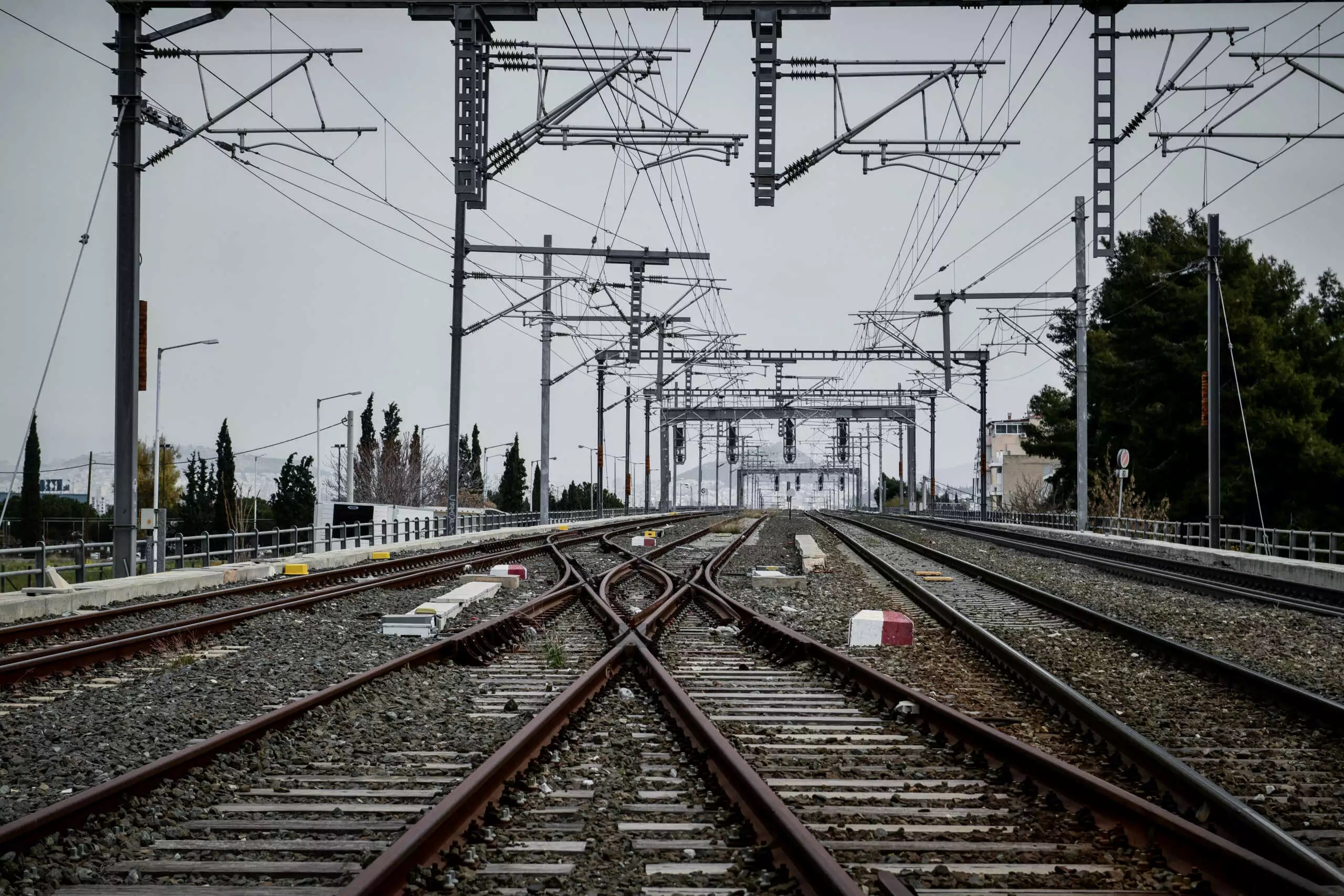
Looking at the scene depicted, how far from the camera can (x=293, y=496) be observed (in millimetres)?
77250

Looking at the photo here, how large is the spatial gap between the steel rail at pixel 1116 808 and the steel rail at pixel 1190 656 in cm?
227

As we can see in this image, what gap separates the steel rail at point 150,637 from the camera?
9.94 meters

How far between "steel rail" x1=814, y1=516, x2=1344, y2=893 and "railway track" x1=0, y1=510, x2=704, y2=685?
7.80 m

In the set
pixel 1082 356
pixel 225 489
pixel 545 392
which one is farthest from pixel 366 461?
pixel 1082 356

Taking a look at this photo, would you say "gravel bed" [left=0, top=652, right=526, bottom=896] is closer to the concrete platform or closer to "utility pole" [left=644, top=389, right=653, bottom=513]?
the concrete platform

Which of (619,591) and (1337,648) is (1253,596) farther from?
(619,591)

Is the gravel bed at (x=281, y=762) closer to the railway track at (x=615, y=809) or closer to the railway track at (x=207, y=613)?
the railway track at (x=615, y=809)

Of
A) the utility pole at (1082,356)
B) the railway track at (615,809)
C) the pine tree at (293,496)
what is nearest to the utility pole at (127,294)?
the railway track at (615,809)

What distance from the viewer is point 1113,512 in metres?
52.0

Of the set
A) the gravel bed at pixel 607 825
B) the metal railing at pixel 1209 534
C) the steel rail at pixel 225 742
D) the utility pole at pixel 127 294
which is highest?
the utility pole at pixel 127 294

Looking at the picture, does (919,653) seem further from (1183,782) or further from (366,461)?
(366,461)

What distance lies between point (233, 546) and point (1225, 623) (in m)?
17.4

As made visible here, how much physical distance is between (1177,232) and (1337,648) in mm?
55449

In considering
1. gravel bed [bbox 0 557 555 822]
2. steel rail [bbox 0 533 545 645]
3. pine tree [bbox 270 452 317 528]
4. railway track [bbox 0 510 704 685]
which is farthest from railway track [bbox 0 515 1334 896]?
pine tree [bbox 270 452 317 528]
